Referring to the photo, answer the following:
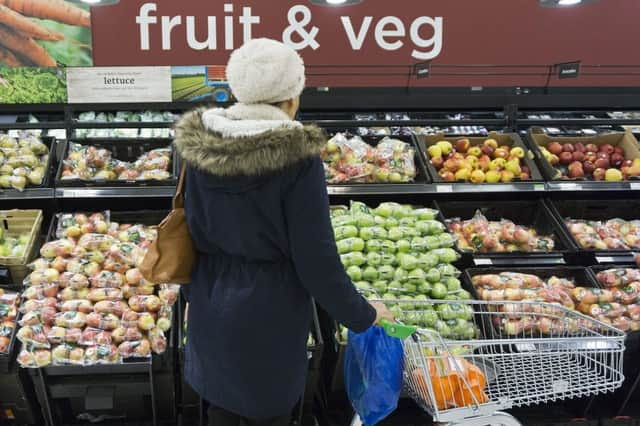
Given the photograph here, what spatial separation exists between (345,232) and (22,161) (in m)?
1.86

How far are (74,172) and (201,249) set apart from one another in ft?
5.61

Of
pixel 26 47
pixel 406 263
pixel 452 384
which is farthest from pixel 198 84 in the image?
pixel 452 384

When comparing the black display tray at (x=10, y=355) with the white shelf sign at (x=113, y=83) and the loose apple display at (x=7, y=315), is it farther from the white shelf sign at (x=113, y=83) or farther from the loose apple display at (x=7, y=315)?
the white shelf sign at (x=113, y=83)

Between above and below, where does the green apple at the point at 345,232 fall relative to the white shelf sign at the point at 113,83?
below

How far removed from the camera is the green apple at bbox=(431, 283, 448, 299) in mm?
2793

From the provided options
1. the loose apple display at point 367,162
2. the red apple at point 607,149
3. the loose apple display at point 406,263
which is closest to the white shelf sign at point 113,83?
the loose apple display at point 367,162

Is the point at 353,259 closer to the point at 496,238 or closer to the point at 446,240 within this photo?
the point at 446,240

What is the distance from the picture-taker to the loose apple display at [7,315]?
250 centimetres

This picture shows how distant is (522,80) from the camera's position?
675 centimetres

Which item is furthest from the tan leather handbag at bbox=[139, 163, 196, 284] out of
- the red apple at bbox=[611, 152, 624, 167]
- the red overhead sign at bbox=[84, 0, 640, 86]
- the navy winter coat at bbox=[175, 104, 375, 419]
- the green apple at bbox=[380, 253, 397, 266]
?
the red overhead sign at bbox=[84, 0, 640, 86]

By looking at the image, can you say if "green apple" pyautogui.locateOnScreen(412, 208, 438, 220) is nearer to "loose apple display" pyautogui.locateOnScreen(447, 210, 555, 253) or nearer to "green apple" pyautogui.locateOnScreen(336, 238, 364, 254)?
"loose apple display" pyautogui.locateOnScreen(447, 210, 555, 253)

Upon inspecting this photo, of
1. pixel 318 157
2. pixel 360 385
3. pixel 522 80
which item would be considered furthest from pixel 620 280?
pixel 522 80

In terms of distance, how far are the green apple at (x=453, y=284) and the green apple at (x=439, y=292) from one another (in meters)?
0.04

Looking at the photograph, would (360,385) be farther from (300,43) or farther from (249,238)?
(300,43)
